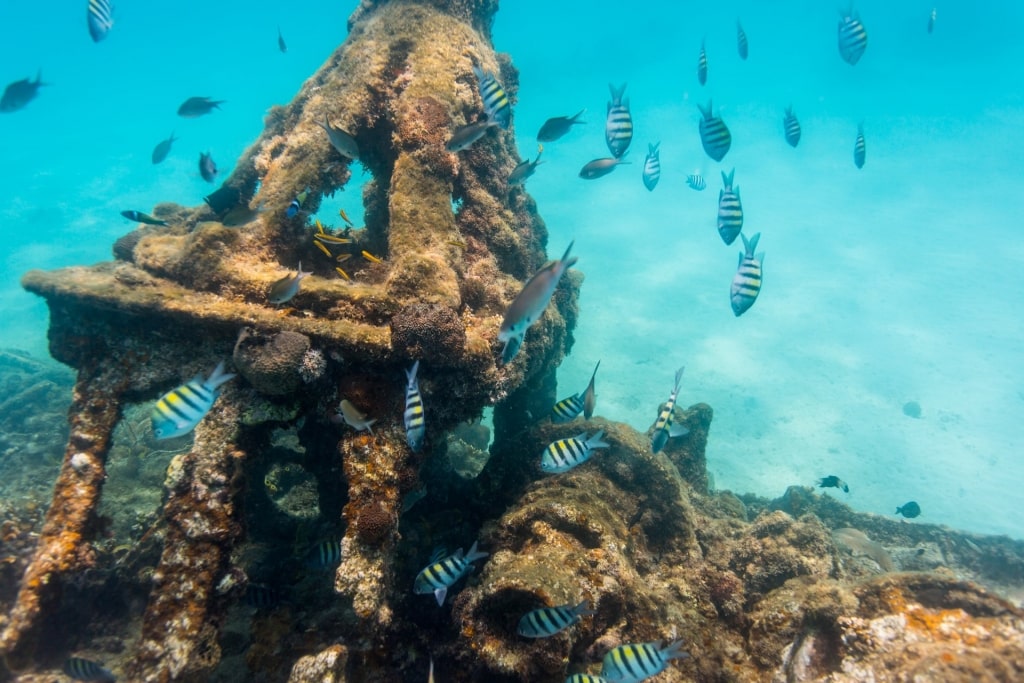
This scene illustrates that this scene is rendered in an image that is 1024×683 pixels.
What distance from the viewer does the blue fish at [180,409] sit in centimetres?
312

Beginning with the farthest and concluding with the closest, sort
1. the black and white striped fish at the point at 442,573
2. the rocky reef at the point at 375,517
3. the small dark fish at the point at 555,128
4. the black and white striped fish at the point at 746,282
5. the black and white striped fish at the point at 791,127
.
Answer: the black and white striped fish at the point at 791,127, the small dark fish at the point at 555,128, the black and white striped fish at the point at 746,282, the rocky reef at the point at 375,517, the black and white striped fish at the point at 442,573

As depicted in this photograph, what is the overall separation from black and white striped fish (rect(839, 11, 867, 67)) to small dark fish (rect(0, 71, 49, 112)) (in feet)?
45.6

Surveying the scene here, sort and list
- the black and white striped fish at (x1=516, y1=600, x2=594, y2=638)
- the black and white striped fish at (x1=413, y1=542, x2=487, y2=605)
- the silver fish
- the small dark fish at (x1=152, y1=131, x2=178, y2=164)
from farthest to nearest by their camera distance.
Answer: the small dark fish at (x1=152, y1=131, x2=178, y2=164), the silver fish, the black and white striped fish at (x1=413, y1=542, x2=487, y2=605), the black and white striped fish at (x1=516, y1=600, x2=594, y2=638)

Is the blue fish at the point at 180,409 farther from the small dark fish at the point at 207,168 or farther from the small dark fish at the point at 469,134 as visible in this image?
the small dark fish at the point at 207,168

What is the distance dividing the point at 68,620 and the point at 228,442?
251cm

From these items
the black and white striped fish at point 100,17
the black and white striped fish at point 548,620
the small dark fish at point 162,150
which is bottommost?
the black and white striped fish at point 548,620

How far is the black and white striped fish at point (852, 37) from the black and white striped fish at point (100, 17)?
35.3ft

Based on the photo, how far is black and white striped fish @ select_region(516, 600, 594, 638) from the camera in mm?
3373

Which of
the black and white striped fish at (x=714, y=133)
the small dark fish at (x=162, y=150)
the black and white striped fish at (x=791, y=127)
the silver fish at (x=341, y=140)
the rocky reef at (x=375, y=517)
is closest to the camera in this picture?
the rocky reef at (x=375, y=517)

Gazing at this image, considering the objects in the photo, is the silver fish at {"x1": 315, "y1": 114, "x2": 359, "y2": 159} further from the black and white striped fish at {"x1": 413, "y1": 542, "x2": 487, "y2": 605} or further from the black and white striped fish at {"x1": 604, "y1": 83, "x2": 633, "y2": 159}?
the black and white striped fish at {"x1": 413, "y1": 542, "x2": 487, "y2": 605}

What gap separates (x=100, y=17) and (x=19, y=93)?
4339mm

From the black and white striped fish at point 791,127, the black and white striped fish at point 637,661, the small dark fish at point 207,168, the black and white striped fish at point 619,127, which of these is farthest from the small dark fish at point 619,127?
the small dark fish at point 207,168

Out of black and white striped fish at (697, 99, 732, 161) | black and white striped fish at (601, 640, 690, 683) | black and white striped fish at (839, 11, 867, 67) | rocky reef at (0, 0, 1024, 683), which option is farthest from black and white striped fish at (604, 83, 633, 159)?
black and white striped fish at (601, 640, 690, 683)

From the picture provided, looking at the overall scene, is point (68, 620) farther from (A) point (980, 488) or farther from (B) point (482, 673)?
(A) point (980, 488)
